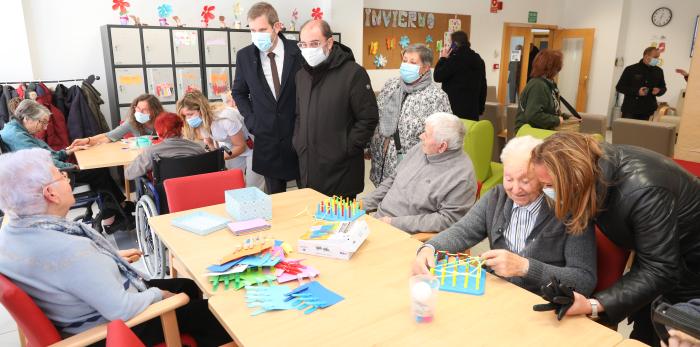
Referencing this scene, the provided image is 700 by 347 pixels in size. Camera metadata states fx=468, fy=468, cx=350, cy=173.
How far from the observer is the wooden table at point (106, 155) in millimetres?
3406

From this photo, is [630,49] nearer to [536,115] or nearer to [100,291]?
[536,115]

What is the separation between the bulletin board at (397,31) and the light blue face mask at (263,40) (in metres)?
4.05

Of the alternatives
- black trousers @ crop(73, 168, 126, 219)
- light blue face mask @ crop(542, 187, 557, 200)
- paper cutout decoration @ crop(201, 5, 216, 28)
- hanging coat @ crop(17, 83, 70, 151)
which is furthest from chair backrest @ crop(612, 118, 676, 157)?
hanging coat @ crop(17, 83, 70, 151)

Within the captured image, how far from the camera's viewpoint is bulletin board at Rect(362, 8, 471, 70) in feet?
23.3

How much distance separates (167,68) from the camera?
5.21m

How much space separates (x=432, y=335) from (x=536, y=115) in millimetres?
3513

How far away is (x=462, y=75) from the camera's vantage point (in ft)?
16.3

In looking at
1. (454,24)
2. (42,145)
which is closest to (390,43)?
(454,24)

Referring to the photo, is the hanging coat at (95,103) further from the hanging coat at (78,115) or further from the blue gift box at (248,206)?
the blue gift box at (248,206)

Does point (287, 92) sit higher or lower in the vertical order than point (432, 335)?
higher

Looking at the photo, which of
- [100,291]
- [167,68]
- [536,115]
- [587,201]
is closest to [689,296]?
[587,201]

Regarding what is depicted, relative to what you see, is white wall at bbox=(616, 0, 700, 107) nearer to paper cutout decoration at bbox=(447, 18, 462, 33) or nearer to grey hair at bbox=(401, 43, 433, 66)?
paper cutout decoration at bbox=(447, 18, 462, 33)

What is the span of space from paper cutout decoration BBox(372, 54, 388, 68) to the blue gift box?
538 cm

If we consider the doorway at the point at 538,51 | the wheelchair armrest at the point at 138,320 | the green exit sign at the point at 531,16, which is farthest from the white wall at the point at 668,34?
the wheelchair armrest at the point at 138,320
